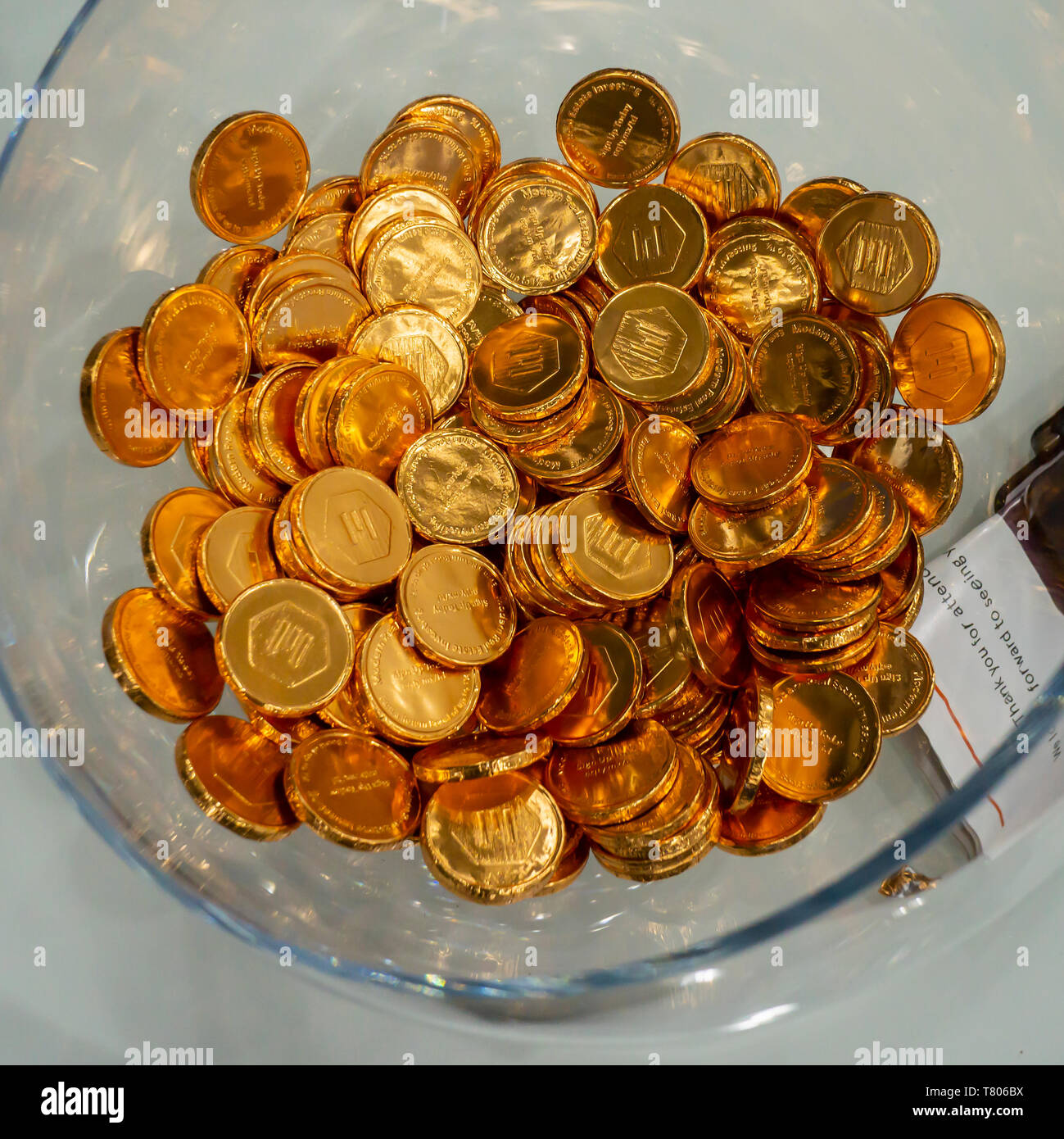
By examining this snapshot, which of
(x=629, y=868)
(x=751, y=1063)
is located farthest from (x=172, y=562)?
(x=751, y=1063)

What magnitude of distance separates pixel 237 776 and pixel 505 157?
0.92 metres

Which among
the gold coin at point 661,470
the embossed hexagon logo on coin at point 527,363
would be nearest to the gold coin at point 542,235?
the embossed hexagon logo on coin at point 527,363

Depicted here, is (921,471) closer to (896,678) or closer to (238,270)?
(896,678)

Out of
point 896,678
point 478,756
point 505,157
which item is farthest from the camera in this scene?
point 505,157

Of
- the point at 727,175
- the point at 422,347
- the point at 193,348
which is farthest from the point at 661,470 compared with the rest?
the point at 193,348

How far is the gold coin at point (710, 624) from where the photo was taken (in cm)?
102

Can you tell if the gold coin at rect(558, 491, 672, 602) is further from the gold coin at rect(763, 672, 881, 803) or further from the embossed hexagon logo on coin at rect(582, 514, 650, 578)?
the gold coin at rect(763, 672, 881, 803)

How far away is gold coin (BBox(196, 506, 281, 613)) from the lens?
103 cm

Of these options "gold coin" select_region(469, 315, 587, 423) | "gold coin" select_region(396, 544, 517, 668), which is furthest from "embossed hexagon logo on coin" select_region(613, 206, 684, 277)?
"gold coin" select_region(396, 544, 517, 668)

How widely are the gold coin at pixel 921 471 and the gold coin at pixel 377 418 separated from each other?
21.7 inches

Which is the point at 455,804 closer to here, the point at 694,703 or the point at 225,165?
the point at 694,703

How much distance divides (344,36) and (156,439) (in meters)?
0.67

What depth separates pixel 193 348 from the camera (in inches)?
42.1

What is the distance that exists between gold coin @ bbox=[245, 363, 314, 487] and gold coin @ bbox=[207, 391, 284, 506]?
16 mm
